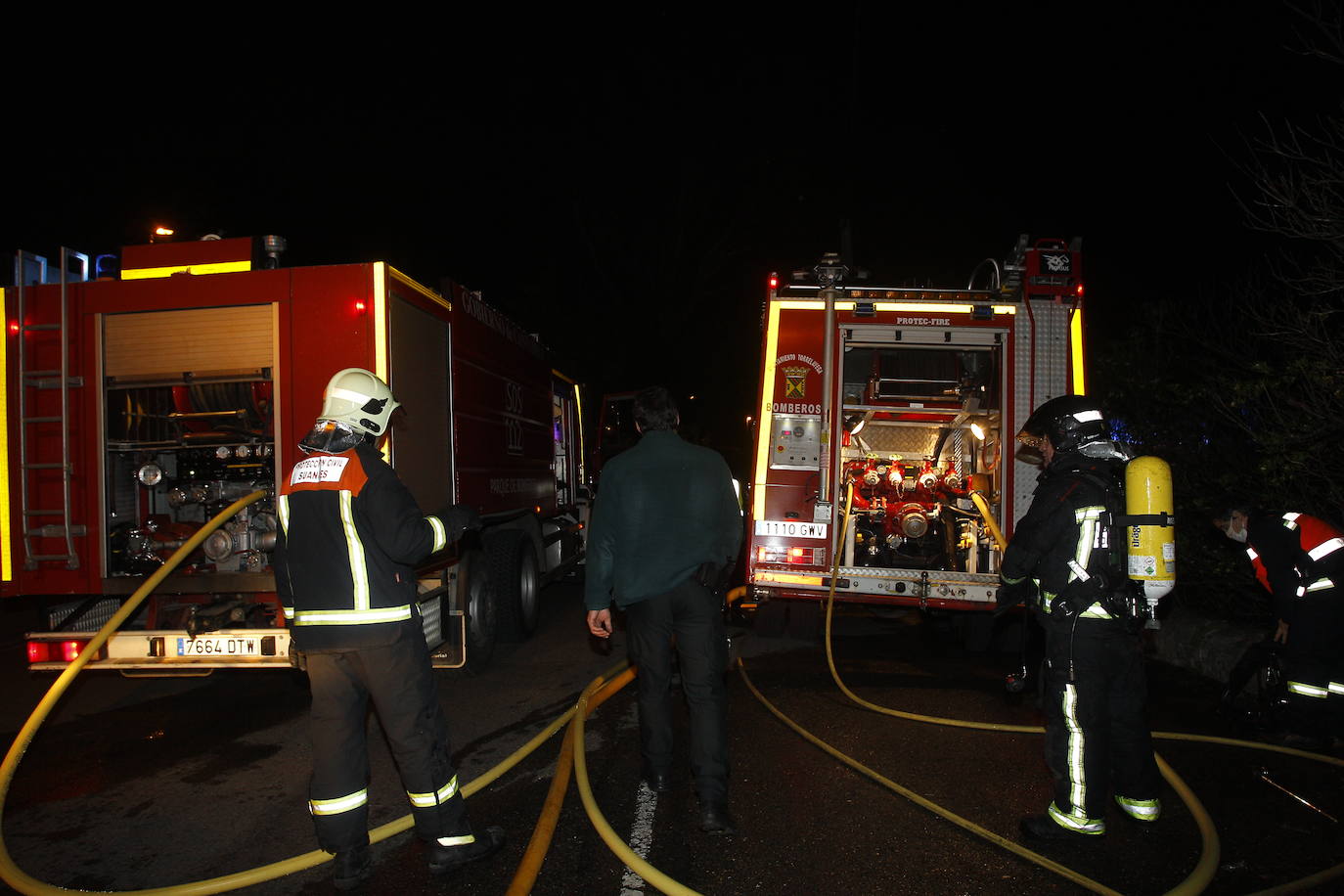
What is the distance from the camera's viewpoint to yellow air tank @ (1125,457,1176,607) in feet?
11.7

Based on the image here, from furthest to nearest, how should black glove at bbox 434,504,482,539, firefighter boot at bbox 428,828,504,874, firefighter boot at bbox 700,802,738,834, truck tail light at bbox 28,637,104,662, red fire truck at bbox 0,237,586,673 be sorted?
red fire truck at bbox 0,237,586,673, truck tail light at bbox 28,637,104,662, firefighter boot at bbox 700,802,738,834, black glove at bbox 434,504,482,539, firefighter boot at bbox 428,828,504,874

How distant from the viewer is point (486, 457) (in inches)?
275

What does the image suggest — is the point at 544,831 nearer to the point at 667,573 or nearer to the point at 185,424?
the point at 667,573

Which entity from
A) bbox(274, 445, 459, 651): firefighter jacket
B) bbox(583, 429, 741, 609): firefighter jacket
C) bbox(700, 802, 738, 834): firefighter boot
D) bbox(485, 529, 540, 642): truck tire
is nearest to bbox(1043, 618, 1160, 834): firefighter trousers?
bbox(700, 802, 738, 834): firefighter boot

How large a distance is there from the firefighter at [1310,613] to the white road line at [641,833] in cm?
357

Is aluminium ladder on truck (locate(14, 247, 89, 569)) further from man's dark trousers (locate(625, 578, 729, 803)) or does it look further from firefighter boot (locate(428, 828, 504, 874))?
man's dark trousers (locate(625, 578, 729, 803))

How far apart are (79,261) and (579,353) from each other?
1987 cm

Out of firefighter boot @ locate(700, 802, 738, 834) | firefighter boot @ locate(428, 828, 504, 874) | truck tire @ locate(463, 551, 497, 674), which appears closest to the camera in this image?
firefighter boot @ locate(428, 828, 504, 874)

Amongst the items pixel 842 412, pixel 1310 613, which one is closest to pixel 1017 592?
pixel 1310 613

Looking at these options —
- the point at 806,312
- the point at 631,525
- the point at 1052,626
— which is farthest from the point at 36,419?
the point at 1052,626

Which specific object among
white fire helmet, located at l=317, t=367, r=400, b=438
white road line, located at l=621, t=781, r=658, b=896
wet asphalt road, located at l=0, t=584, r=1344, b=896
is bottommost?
wet asphalt road, located at l=0, t=584, r=1344, b=896

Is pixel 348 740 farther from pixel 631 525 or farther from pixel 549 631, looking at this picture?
pixel 549 631

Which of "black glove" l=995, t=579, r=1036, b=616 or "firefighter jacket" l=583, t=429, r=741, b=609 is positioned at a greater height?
"firefighter jacket" l=583, t=429, r=741, b=609

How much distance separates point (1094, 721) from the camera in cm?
355
